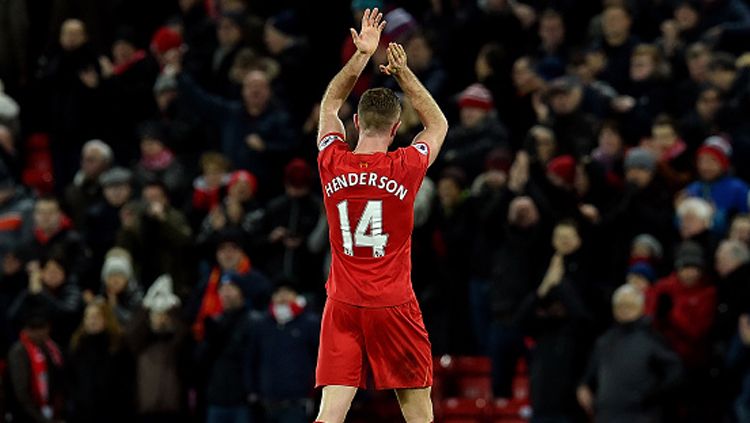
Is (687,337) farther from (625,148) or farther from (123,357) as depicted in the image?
(123,357)

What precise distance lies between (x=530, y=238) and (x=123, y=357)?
4522mm

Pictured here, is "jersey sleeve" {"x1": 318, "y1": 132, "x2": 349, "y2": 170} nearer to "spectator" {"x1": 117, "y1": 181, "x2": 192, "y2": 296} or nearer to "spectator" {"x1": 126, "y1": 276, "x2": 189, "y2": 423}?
"spectator" {"x1": 126, "y1": 276, "x2": 189, "y2": 423}

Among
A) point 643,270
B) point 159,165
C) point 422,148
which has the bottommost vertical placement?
point 643,270

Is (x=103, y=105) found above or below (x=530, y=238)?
above

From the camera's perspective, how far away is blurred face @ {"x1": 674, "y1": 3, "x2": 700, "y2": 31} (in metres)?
20.6

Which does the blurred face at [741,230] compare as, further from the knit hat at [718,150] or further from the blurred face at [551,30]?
the blurred face at [551,30]

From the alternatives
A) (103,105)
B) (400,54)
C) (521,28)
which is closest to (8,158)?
(103,105)

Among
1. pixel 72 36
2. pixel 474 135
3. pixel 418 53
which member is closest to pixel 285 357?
pixel 474 135

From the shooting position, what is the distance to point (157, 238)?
20.1 m

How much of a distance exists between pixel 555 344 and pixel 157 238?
494 centimetres

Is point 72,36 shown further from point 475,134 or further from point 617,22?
point 617,22

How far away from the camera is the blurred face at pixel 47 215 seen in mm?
20156

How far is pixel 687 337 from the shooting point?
1709cm

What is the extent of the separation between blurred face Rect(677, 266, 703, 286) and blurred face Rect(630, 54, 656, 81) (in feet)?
10.8
